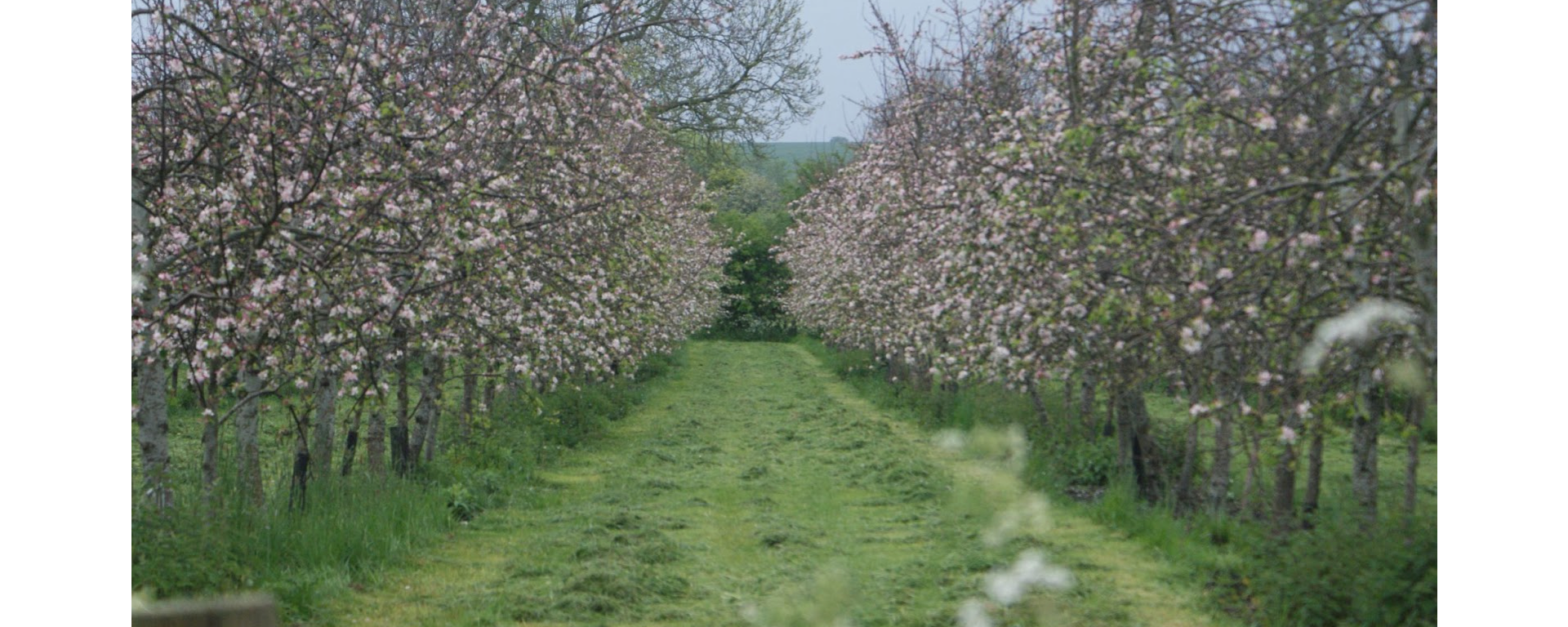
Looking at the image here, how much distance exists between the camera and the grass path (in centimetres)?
754

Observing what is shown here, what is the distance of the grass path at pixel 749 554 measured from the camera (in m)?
7.54

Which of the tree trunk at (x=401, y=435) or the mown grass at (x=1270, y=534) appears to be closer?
the mown grass at (x=1270, y=534)

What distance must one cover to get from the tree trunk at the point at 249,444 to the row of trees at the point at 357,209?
0.02 m

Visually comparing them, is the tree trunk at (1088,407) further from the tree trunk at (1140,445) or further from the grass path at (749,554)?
the tree trunk at (1140,445)

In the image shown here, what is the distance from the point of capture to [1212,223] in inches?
237

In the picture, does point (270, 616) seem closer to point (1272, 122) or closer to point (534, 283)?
point (1272, 122)

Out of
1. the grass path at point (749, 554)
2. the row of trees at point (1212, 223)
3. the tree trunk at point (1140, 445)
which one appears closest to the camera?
the row of trees at point (1212, 223)

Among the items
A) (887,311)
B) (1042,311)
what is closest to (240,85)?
(1042,311)

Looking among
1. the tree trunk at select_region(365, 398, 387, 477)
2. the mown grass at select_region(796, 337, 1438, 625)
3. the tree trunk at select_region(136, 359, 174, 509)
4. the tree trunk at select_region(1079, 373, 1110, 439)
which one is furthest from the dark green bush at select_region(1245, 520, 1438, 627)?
the tree trunk at select_region(365, 398, 387, 477)

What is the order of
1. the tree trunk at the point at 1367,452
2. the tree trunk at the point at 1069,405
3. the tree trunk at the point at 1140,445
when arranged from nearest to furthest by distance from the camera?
the tree trunk at the point at 1367,452 → the tree trunk at the point at 1140,445 → the tree trunk at the point at 1069,405

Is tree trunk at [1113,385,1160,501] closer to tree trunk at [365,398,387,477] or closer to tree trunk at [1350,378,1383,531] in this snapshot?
tree trunk at [1350,378,1383,531]

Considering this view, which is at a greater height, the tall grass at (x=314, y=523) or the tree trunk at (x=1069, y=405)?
the tree trunk at (x=1069, y=405)

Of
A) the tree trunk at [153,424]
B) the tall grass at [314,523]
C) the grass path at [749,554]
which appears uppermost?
the tree trunk at [153,424]

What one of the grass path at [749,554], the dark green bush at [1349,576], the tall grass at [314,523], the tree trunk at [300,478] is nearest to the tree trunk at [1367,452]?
the dark green bush at [1349,576]
